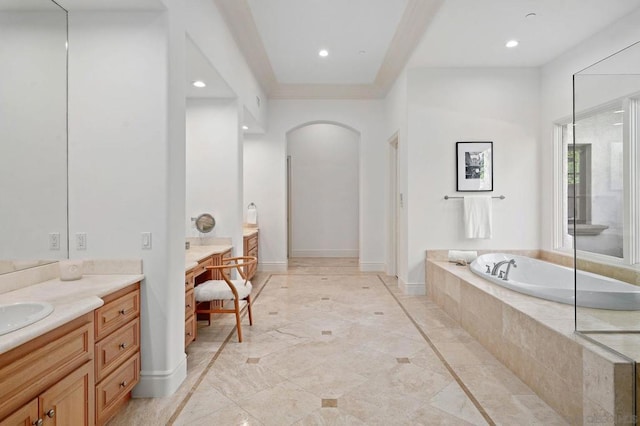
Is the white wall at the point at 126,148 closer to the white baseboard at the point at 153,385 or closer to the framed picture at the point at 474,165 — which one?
the white baseboard at the point at 153,385

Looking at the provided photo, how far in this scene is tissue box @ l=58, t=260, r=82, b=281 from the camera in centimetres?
205

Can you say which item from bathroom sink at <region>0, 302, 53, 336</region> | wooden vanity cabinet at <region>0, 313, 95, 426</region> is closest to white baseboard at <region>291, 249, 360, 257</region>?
wooden vanity cabinet at <region>0, 313, 95, 426</region>

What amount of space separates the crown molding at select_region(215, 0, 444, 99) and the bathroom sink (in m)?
2.86

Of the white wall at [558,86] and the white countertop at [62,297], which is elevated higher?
the white wall at [558,86]

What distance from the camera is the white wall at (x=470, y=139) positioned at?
4.59m

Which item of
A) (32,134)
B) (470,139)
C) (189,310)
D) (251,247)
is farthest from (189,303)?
(470,139)

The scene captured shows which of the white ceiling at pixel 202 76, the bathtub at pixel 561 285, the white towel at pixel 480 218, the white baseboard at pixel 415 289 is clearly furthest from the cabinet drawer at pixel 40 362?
the white towel at pixel 480 218

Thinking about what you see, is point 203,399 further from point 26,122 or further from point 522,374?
point 522,374

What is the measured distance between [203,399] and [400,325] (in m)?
2.04

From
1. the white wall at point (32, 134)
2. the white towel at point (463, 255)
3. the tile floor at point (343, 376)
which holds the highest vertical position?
the white wall at point (32, 134)

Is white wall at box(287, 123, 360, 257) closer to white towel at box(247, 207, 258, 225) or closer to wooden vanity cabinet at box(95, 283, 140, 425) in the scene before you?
white towel at box(247, 207, 258, 225)

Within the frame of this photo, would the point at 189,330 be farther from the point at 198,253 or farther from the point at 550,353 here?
the point at 550,353

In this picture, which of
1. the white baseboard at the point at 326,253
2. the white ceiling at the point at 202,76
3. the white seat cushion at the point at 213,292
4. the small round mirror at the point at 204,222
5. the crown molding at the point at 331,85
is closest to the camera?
the white ceiling at the point at 202,76

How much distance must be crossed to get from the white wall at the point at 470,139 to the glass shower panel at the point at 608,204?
92.6 inches
